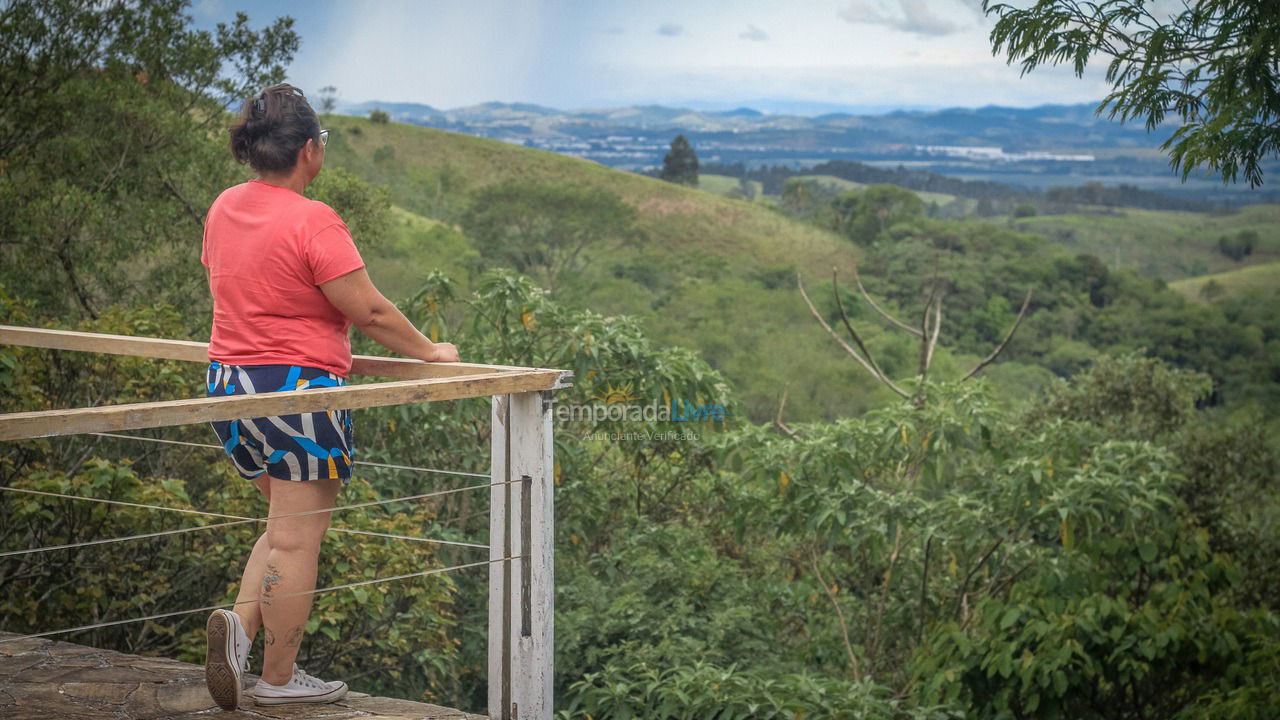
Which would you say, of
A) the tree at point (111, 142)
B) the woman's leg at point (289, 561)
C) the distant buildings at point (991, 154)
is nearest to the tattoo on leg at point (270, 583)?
the woman's leg at point (289, 561)

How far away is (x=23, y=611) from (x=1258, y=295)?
44034mm

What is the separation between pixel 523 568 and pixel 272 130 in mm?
1010

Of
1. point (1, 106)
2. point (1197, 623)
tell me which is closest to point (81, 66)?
point (1, 106)

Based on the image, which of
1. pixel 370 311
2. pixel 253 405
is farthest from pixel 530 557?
pixel 253 405

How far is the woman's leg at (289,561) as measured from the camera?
2131 millimetres

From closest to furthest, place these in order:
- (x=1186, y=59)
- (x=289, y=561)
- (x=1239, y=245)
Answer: (x=289, y=561)
(x=1186, y=59)
(x=1239, y=245)

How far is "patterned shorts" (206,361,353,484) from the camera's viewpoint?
6.72 ft

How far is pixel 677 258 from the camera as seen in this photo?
3347 cm

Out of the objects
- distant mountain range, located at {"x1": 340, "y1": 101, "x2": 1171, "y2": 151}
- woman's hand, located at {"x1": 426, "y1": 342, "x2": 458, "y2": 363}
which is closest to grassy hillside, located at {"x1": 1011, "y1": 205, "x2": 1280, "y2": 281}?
distant mountain range, located at {"x1": 340, "y1": 101, "x2": 1171, "y2": 151}

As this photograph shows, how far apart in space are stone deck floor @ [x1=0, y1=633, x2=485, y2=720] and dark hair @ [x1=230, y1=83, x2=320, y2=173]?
1114 millimetres

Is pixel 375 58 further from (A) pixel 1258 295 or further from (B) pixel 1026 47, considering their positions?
(A) pixel 1258 295

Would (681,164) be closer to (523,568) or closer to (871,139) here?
(871,139)

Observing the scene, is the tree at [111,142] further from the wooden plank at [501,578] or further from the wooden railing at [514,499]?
the wooden plank at [501,578]

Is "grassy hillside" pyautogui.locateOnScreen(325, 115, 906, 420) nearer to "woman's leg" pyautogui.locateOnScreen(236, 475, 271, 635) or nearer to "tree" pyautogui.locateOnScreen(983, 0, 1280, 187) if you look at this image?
"tree" pyautogui.locateOnScreen(983, 0, 1280, 187)
